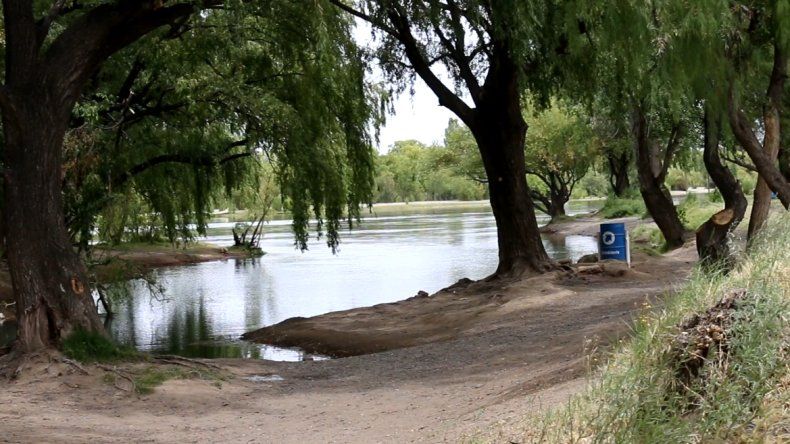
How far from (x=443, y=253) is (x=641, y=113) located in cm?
1479

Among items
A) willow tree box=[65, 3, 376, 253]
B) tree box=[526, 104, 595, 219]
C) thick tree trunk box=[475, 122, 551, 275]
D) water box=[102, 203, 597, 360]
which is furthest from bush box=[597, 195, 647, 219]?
willow tree box=[65, 3, 376, 253]

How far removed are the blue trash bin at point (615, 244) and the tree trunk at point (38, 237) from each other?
10.6 metres

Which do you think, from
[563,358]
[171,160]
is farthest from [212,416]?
[171,160]

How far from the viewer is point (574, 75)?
15.9 meters

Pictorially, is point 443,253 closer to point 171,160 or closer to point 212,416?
point 171,160

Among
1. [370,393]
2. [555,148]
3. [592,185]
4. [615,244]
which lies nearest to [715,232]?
[370,393]

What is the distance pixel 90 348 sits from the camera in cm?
934

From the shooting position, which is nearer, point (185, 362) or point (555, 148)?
point (185, 362)

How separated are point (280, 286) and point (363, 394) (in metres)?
18.0

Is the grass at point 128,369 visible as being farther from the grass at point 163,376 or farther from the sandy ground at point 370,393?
the sandy ground at point 370,393

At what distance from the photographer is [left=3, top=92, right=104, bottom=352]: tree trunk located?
364 inches

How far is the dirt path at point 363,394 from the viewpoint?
641 cm

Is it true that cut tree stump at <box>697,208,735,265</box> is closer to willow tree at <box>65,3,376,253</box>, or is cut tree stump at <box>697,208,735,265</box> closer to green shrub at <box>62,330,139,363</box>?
willow tree at <box>65,3,376,253</box>

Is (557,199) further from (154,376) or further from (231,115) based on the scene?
(154,376)
